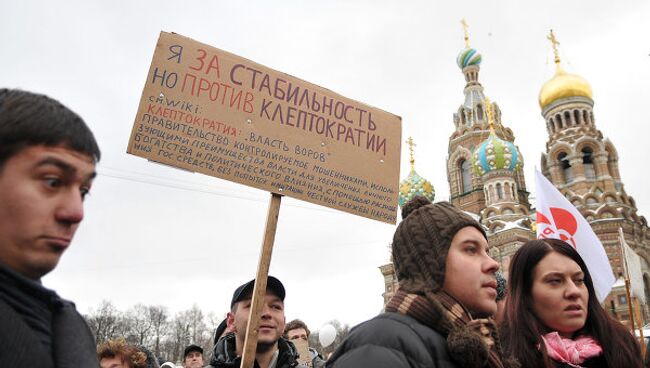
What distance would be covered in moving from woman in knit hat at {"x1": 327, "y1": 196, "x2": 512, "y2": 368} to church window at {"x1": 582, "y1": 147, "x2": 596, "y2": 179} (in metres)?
34.5

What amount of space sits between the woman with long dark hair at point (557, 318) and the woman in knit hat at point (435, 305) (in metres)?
0.66

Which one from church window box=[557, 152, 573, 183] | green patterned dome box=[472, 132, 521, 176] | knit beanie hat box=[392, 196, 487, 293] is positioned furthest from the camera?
church window box=[557, 152, 573, 183]

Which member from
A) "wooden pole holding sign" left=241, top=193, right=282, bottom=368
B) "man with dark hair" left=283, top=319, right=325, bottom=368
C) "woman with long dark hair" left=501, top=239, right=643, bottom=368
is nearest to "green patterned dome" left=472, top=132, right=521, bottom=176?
"man with dark hair" left=283, top=319, right=325, bottom=368

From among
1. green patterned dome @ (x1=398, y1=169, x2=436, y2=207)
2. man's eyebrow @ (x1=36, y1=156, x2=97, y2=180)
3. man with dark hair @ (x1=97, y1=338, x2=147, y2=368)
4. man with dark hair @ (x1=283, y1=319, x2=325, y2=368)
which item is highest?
green patterned dome @ (x1=398, y1=169, x2=436, y2=207)

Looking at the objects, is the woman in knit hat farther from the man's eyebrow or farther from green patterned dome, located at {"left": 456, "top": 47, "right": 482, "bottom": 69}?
green patterned dome, located at {"left": 456, "top": 47, "right": 482, "bottom": 69}

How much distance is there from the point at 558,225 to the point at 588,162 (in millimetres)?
31777

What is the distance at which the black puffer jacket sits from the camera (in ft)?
6.09

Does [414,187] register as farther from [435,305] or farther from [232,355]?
[435,305]

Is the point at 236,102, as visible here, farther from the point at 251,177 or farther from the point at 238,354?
the point at 238,354

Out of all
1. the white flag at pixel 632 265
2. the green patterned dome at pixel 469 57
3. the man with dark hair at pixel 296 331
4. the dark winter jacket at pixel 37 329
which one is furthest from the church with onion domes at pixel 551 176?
the dark winter jacket at pixel 37 329

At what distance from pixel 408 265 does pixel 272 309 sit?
151cm

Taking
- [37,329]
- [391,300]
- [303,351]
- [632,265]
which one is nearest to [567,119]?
[632,265]

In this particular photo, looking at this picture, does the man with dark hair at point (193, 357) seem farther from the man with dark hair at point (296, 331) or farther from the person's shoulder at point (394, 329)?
the person's shoulder at point (394, 329)

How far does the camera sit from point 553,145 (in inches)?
1348
